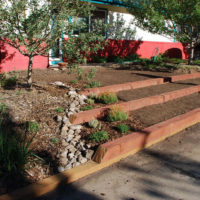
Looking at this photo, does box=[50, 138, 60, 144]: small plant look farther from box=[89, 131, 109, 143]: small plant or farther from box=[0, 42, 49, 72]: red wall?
box=[0, 42, 49, 72]: red wall

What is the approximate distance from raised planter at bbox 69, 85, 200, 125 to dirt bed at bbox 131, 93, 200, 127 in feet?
0.46

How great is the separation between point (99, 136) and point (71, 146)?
508 millimetres

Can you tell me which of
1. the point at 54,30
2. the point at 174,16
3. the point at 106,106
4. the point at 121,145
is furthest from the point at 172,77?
the point at 121,145

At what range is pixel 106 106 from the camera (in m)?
5.37

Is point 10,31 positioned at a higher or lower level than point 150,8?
lower

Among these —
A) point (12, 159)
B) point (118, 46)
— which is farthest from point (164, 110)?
point (118, 46)

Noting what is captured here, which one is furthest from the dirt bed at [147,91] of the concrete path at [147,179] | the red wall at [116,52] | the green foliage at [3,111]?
the red wall at [116,52]

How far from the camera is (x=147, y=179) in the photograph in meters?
3.39

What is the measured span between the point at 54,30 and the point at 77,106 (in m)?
1.82

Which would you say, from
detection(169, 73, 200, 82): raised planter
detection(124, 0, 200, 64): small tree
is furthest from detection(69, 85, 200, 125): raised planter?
detection(124, 0, 200, 64): small tree

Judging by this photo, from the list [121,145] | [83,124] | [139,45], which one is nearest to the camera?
[121,145]

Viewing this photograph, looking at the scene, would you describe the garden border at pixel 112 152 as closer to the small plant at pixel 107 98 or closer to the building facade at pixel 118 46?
the small plant at pixel 107 98

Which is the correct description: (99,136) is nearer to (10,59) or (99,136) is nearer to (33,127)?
(33,127)

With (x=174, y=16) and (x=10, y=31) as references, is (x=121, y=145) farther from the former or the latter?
(x=174, y=16)
